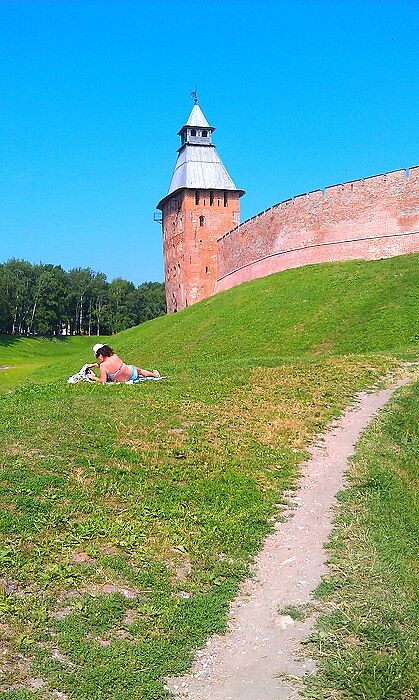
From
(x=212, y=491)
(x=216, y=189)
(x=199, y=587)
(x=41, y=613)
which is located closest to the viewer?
(x=41, y=613)

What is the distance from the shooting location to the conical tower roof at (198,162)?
4388 cm

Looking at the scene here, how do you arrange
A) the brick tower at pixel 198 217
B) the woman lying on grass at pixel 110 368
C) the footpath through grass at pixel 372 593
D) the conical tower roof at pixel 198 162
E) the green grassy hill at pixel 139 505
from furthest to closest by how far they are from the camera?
1. the conical tower roof at pixel 198 162
2. the brick tower at pixel 198 217
3. the woman lying on grass at pixel 110 368
4. the green grassy hill at pixel 139 505
5. the footpath through grass at pixel 372 593

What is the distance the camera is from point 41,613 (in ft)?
15.1

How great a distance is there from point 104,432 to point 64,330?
→ 77429 mm

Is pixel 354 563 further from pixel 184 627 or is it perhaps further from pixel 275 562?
pixel 184 627

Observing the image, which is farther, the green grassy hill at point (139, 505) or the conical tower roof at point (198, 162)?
the conical tower roof at point (198, 162)

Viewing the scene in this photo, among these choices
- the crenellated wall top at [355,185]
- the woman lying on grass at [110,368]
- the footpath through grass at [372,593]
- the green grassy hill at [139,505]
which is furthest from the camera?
the crenellated wall top at [355,185]

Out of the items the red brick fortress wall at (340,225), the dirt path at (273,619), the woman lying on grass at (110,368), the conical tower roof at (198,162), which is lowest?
the dirt path at (273,619)

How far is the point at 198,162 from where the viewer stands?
4522cm

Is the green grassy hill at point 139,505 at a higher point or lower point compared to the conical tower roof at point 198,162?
lower

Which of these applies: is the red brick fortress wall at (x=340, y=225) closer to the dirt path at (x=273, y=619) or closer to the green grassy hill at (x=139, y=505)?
the green grassy hill at (x=139, y=505)

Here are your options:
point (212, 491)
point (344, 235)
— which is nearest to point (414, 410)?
point (212, 491)

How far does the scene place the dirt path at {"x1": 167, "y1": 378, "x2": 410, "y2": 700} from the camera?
4141 mm

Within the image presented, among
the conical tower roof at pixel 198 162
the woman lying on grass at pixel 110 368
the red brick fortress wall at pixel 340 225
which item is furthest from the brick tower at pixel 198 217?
the woman lying on grass at pixel 110 368
